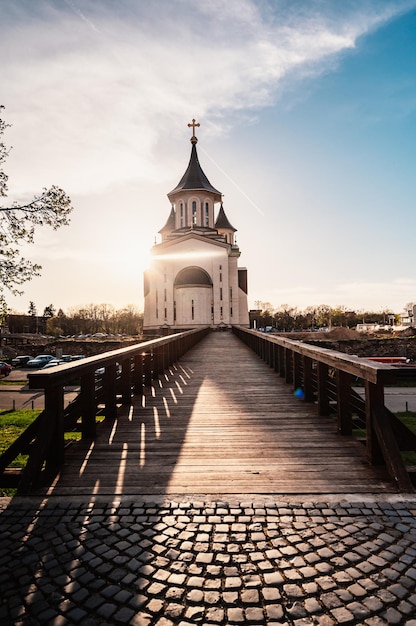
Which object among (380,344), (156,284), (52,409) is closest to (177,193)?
(156,284)

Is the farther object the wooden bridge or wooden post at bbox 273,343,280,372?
wooden post at bbox 273,343,280,372

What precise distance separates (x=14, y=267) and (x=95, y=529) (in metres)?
10.5

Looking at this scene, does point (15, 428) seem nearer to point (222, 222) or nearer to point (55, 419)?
point (55, 419)

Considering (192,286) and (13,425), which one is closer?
(13,425)

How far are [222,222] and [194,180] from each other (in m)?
12.7

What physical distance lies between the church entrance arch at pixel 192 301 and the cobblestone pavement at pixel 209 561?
40.4 m

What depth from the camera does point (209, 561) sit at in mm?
2271

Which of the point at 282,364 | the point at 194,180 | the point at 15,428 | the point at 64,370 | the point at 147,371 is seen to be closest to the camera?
the point at 64,370

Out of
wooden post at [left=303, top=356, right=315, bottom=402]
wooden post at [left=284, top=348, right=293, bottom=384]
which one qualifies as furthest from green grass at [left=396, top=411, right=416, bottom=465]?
wooden post at [left=303, top=356, right=315, bottom=402]

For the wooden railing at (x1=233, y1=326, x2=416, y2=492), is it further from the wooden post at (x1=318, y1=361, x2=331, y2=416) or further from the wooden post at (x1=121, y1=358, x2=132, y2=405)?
the wooden post at (x1=121, y1=358, x2=132, y2=405)

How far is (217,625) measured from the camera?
1803 millimetres

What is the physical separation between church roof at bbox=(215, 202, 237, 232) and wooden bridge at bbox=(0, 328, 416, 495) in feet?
192

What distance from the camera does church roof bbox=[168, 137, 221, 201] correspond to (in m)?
51.8

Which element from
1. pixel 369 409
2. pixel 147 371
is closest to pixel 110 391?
pixel 147 371
